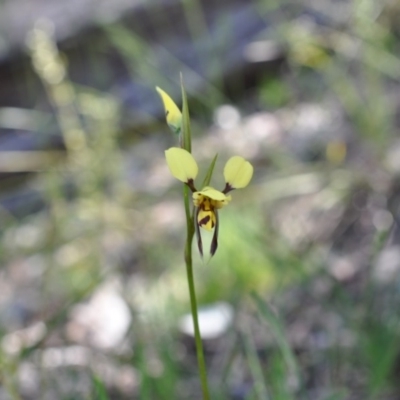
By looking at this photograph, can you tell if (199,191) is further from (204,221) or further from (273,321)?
(273,321)

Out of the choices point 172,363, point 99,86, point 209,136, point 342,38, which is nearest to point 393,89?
point 342,38

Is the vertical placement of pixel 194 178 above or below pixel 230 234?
below

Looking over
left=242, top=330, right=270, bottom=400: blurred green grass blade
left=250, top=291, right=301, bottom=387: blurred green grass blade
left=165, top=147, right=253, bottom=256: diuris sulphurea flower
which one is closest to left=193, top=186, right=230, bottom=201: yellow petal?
left=165, top=147, right=253, bottom=256: diuris sulphurea flower

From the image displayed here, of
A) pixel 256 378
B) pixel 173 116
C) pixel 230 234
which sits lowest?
pixel 256 378

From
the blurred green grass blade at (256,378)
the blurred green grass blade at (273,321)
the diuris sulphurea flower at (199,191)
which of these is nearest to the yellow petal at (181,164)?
the diuris sulphurea flower at (199,191)

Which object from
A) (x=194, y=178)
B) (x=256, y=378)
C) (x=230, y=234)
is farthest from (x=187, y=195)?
(x=230, y=234)

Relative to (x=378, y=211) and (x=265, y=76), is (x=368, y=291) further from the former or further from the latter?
(x=265, y=76)
